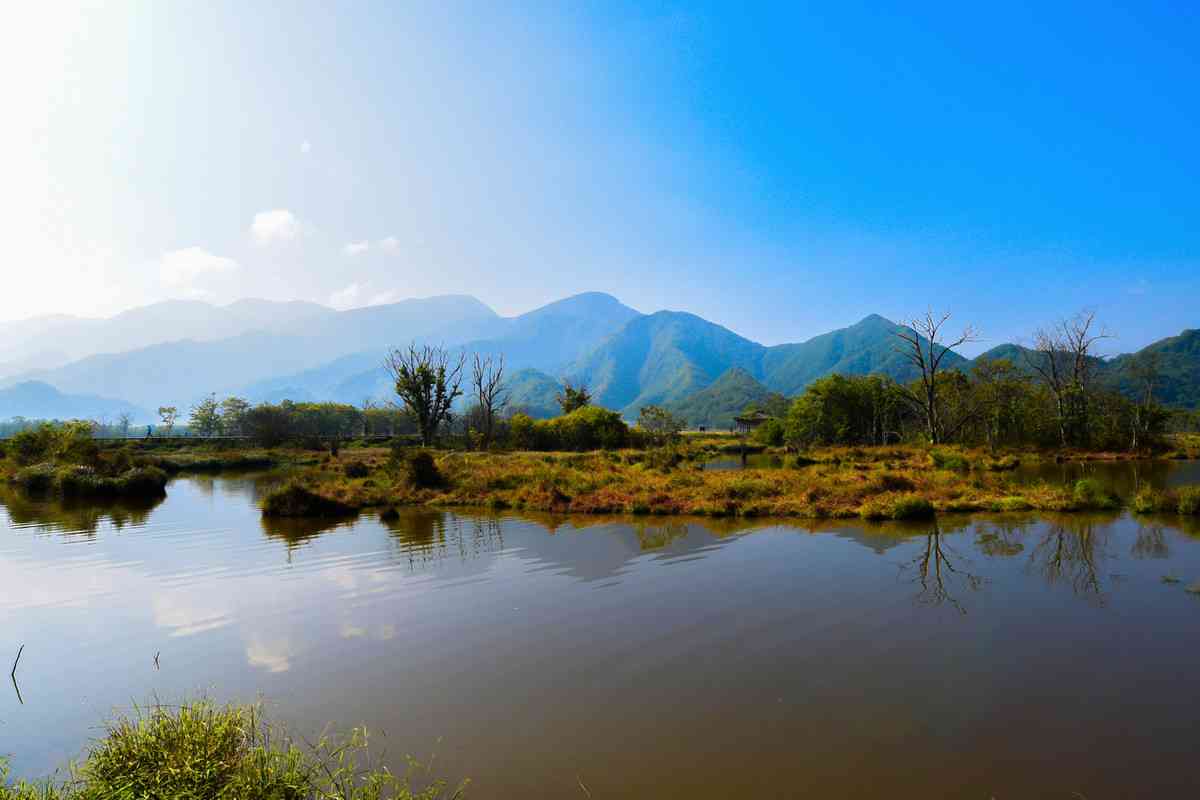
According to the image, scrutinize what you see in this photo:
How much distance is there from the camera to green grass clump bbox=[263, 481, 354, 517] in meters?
22.6

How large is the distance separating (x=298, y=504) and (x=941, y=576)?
22.3 meters

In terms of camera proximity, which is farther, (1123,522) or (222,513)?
(222,513)

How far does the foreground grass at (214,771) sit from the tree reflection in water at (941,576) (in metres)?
9.27

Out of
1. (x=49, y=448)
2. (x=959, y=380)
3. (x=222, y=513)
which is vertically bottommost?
(x=222, y=513)

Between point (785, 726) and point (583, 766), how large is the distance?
236cm

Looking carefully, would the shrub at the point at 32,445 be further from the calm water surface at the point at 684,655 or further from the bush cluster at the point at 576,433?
the bush cluster at the point at 576,433

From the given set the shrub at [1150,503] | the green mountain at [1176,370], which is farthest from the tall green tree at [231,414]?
the green mountain at [1176,370]

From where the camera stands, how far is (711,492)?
21.9m

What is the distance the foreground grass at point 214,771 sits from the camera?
4.80 metres

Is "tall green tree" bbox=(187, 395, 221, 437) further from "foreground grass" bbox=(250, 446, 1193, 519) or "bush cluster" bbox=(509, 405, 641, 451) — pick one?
"foreground grass" bbox=(250, 446, 1193, 519)

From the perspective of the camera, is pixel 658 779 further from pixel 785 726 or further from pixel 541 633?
pixel 541 633

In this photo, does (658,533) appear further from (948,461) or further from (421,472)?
(948,461)

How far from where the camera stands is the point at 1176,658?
7.73m

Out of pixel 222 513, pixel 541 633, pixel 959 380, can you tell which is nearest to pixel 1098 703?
pixel 541 633
